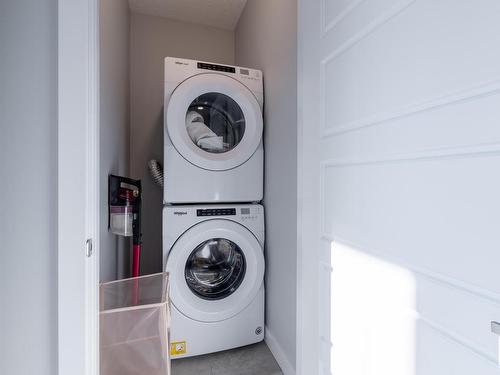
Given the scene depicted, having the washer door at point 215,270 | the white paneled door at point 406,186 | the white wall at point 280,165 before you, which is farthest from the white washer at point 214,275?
the white paneled door at point 406,186

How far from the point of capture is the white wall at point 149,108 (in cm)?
235

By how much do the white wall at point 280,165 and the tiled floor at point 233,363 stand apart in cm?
7

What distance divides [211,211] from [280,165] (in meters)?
0.50

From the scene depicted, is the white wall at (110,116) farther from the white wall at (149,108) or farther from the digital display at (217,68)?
the digital display at (217,68)

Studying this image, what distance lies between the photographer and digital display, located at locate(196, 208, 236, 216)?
5.40 ft

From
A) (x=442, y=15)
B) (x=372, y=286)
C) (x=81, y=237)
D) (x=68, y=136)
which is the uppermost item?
(x=442, y=15)

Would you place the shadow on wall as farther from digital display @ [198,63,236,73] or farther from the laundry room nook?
digital display @ [198,63,236,73]

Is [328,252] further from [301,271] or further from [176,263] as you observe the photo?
[176,263]

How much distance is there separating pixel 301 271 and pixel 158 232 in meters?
1.57

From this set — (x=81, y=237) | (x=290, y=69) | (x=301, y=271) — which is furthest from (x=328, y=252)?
(x=290, y=69)

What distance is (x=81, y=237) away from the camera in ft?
2.77

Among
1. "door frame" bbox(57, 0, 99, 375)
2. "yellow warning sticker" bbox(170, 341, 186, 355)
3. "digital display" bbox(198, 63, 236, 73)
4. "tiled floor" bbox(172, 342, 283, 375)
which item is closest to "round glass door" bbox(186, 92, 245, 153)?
"digital display" bbox(198, 63, 236, 73)

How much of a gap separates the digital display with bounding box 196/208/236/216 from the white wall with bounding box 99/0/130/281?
1.66 ft

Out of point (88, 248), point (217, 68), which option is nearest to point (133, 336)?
point (88, 248)
